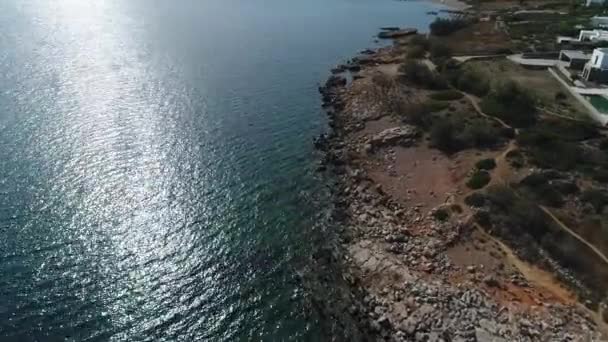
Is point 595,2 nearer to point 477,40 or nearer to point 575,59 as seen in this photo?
point 477,40

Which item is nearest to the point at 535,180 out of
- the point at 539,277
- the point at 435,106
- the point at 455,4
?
the point at 539,277

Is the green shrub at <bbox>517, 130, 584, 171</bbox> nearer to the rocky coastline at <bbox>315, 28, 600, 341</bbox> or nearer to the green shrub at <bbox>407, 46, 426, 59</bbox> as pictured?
the rocky coastline at <bbox>315, 28, 600, 341</bbox>

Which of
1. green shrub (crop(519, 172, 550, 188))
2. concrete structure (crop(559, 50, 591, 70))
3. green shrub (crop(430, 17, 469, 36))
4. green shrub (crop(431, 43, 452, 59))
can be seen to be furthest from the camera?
green shrub (crop(430, 17, 469, 36))

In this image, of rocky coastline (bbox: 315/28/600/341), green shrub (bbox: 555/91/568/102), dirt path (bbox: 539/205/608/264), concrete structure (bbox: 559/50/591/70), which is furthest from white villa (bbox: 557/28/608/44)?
dirt path (bbox: 539/205/608/264)

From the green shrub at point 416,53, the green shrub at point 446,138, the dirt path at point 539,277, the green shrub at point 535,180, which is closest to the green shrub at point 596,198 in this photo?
the green shrub at point 535,180

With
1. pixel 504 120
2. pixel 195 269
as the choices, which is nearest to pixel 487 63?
pixel 504 120

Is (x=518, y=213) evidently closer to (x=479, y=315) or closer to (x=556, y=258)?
(x=556, y=258)
